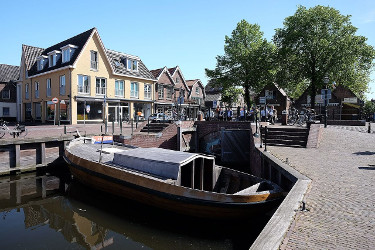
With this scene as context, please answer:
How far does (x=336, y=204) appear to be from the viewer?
501 centimetres

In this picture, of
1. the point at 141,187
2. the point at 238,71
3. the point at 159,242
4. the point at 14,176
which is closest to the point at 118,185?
the point at 141,187

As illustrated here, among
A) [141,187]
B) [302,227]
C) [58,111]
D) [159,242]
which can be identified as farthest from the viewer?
[58,111]

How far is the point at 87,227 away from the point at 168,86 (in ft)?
106

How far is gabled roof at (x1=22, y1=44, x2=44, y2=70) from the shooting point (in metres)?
31.5

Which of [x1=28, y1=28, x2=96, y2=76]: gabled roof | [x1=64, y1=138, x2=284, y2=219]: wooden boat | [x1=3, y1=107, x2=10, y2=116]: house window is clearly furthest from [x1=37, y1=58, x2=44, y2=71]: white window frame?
[x1=64, y1=138, x2=284, y2=219]: wooden boat

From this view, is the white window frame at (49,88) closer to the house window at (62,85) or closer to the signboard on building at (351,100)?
the house window at (62,85)

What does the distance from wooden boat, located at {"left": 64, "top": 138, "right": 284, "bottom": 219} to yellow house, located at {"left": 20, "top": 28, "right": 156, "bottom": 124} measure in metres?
15.5

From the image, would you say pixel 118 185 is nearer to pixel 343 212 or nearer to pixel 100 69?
pixel 343 212

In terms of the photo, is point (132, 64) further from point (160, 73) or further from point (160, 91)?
point (160, 91)

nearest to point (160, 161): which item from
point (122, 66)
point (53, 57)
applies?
point (53, 57)

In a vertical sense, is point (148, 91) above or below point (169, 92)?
below

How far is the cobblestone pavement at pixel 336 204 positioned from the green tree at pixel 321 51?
65.0ft

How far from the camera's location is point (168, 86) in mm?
38375

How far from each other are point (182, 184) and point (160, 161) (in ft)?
3.41
